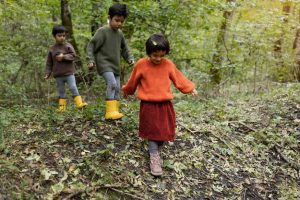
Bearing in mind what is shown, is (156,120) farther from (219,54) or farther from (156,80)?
(219,54)

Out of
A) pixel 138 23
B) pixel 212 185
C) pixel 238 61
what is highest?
pixel 138 23

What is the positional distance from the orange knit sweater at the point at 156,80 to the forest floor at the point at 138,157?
95 cm

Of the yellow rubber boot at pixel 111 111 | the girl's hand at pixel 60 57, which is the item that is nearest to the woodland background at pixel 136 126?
the yellow rubber boot at pixel 111 111

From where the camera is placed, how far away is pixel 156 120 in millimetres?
4516

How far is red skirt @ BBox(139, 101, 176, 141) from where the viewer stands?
4.52 meters

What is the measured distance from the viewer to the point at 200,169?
16.7ft

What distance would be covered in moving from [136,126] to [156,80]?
4.12 ft

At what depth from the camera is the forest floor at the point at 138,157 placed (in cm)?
404

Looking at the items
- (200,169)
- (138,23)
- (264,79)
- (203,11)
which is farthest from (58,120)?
(264,79)

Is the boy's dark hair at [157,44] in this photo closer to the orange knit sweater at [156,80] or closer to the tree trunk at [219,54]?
the orange knit sweater at [156,80]

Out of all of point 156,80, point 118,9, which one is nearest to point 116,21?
point 118,9

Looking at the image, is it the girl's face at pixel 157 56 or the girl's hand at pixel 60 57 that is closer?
the girl's face at pixel 157 56

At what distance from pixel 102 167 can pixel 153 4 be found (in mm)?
4796

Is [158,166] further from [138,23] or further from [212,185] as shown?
[138,23]
